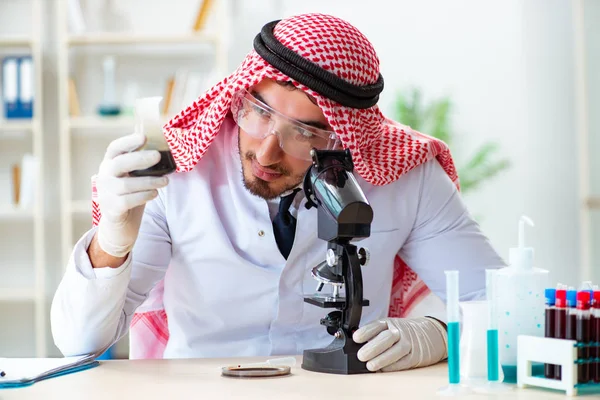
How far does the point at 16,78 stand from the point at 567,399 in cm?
378

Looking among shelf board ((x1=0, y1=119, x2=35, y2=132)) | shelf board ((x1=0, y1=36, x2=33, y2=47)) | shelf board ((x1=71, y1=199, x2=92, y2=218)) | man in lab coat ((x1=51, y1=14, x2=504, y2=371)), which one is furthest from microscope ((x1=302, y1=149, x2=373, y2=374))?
shelf board ((x1=0, y1=36, x2=33, y2=47))

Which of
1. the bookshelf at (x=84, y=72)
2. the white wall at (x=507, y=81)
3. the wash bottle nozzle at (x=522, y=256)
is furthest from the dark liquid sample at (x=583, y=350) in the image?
the white wall at (x=507, y=81)

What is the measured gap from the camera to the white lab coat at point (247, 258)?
1783mm

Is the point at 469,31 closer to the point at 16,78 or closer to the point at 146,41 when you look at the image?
the point at 146,41

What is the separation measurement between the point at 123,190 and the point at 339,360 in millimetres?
500

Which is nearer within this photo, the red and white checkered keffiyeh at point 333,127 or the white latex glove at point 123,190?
the white latex glove at point 123,190

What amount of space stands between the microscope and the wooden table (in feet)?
0.11

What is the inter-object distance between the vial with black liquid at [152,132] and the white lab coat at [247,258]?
38cm

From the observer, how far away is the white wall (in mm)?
4809

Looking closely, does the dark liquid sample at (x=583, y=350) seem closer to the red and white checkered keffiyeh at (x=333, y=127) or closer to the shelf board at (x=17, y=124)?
the red and white checkered keffiyeh at (x=333, y=127)

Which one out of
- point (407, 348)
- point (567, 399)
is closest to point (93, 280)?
point (407, 348)

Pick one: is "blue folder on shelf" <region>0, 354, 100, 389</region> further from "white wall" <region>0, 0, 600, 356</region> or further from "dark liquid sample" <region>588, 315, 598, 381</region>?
"white wall" <region>0, 0, 600, 356</region>

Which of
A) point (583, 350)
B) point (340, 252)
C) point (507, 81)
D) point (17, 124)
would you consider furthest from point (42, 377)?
point (507, 81)

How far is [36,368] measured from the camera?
140 centimetres
